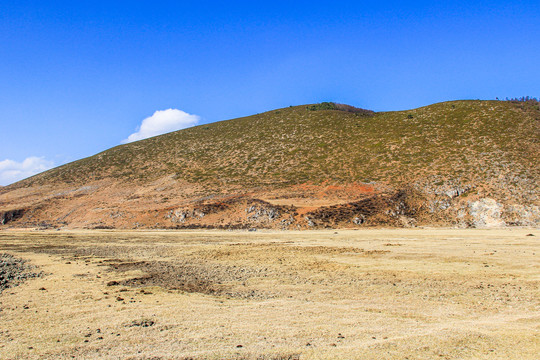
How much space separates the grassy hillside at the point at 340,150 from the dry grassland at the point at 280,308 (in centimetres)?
3945

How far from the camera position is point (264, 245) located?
26.2 metres

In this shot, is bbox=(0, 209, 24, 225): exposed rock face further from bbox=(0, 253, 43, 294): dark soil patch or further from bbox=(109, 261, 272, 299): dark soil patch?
bbox=(109, 261, 272, 299): dark soil patch

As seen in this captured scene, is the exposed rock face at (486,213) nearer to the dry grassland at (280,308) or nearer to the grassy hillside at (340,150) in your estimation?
the grassy hillside at (340,150)

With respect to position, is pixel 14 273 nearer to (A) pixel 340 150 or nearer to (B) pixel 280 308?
(B) pixel 280 308

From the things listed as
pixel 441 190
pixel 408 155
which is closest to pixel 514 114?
pixel 408 155

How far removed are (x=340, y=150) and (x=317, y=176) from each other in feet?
40.5

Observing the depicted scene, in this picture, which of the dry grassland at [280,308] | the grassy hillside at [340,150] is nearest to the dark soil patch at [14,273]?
the dry grassland at [280,308]

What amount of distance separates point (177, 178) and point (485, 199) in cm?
Result: 5203

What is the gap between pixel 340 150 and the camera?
69.4 meters

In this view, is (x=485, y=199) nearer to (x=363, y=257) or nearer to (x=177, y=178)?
(x=363, y=257)

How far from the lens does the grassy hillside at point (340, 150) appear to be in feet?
183

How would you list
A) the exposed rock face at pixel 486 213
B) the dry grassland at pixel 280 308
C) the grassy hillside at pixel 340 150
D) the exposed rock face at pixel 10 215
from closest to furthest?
the dry grassland at pixel 280 308 → the exposed rock face at pixel 486 213 → the exposed rock face at pixel 10 215 → the grassy hillside at pixel 340 150

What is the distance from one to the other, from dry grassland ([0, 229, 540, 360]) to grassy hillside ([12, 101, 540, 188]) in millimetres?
39450

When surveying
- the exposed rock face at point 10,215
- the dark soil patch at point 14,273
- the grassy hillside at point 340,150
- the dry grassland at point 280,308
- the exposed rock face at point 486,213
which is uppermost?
the grassy hillside at point 340,150
